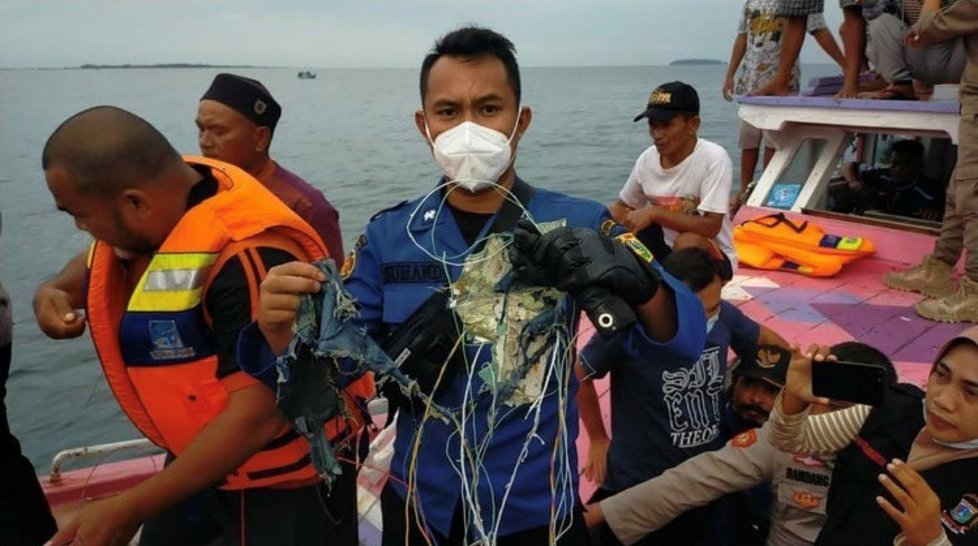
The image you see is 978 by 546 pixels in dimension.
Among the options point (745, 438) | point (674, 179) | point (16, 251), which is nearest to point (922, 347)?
point (674, 179)

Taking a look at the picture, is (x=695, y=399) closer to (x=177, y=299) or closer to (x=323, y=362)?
(x=323, y=362)

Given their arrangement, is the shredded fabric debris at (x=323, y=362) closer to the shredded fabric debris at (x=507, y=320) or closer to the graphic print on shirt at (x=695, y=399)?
the shredded fabric debris at (x=507, y=320)

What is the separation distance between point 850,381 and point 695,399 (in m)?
0.82

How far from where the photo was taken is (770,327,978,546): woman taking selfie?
1.87 m

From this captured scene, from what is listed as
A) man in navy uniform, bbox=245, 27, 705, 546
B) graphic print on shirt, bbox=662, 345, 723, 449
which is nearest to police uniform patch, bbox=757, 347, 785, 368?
graphic print on shirt, bbox=662, 345, 723, 449

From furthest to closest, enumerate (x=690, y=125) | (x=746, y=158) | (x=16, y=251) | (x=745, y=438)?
(x=16, y=251) < (x=746, y=158) < (x=690, y=125) < (x=745, y=438)

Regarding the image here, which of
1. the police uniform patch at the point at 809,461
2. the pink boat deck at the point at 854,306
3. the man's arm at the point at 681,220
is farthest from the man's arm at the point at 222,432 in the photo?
the man's arm at the point at 681,220

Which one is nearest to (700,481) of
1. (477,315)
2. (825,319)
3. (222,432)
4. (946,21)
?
(477,315)

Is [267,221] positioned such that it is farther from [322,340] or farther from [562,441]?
[562,441]

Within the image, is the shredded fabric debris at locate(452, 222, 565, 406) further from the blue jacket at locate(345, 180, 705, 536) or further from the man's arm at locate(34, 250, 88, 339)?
the man's arm at locate(34, 250, 88, 339)

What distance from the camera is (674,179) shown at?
4117 mm

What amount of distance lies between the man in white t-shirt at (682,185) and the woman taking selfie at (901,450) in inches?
60.7

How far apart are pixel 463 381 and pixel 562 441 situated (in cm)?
29

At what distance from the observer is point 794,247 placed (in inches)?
226
